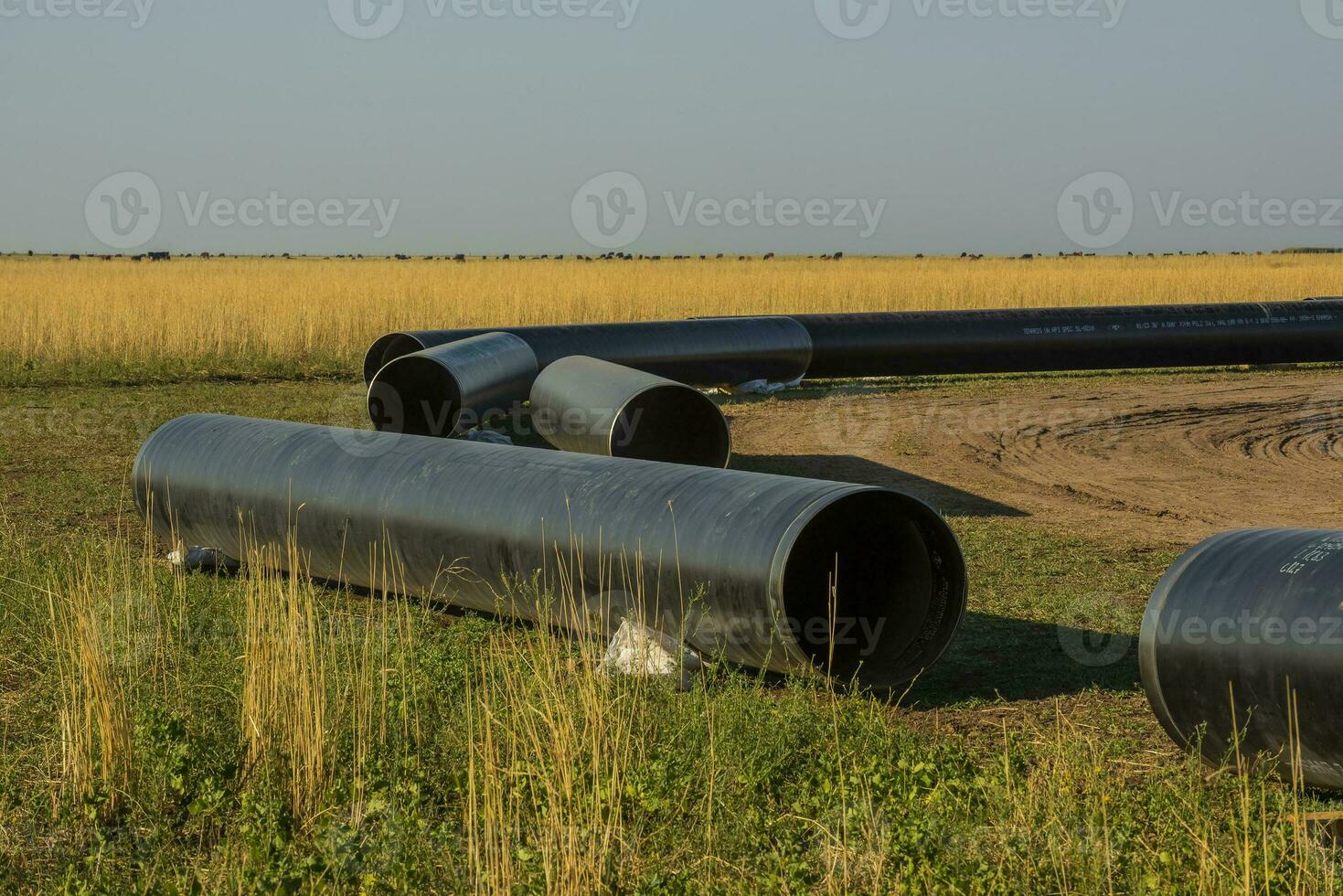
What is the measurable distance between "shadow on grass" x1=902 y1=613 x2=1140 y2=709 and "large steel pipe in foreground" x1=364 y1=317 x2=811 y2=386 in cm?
799

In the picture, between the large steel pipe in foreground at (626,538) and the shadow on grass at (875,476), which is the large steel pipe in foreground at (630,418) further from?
the large steel pipe in foreground at (626,538)

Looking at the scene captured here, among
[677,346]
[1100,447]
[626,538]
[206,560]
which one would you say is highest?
[626,538]

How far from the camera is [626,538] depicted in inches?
223

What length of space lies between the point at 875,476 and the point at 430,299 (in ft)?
46.7

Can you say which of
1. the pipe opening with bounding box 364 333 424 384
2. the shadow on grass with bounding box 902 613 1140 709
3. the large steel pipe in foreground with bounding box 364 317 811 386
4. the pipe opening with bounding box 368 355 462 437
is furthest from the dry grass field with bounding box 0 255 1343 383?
the shadow on grass with bounding box 902 613 1140 709

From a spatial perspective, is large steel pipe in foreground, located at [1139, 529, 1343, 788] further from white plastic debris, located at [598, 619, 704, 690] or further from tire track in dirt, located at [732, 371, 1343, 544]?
tire track in dirt, located at [732, 371, 1343, 544]

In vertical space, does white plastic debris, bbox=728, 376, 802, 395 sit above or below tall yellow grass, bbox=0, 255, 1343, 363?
below

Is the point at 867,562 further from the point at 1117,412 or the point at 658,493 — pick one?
the point at 1117,412

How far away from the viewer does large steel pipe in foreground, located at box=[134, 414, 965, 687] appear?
5301 millimetres

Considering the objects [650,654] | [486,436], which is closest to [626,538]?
[650,654]

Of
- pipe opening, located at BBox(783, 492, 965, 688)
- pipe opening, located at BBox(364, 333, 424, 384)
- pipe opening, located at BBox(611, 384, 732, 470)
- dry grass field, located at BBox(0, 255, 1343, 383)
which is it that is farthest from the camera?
dry grass field, located at BBox(0, 255, 1343, 383)

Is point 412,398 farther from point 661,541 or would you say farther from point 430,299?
point 430,299

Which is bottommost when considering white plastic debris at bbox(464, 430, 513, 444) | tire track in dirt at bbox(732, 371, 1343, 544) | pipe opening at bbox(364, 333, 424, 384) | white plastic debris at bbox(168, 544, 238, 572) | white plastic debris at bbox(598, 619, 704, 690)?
tire track in dirt at bbox(732, 371, 1343, 544)

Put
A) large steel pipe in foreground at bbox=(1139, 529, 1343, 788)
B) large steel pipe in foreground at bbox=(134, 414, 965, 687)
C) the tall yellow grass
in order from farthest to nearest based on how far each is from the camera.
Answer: the tall yellow grass < large steel pipe in foreground at bbox=(134, 414, 965, 687) < large steel pipe in foreground at bbox=(1139, 529, 1343, 788)
